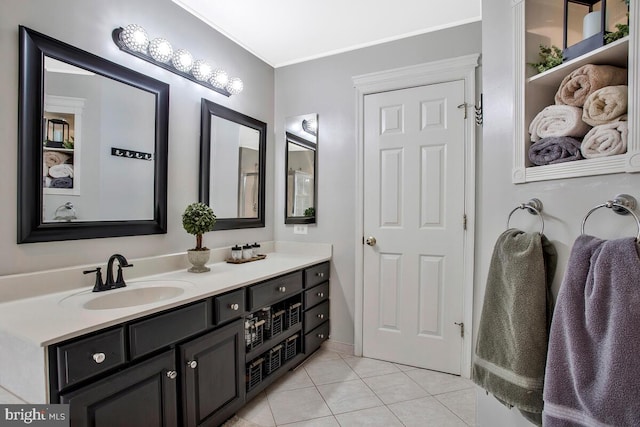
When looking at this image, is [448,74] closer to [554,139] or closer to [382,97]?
[382,97]

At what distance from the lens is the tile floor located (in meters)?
1.76

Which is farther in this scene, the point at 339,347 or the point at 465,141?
the point at 339,347

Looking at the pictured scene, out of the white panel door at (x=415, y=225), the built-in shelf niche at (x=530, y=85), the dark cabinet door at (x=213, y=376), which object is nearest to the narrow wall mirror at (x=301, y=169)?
the white panel door at (x=415, y=225)

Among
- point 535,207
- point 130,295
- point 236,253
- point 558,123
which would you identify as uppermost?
point 558,123

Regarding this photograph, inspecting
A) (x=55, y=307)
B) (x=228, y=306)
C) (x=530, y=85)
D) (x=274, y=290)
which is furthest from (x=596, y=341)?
(x=55, y=307)

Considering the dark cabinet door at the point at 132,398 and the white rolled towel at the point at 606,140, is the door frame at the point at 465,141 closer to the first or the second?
the white rolled towel at the point at 606,140

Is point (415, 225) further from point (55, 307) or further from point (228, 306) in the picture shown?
point (55, 307)

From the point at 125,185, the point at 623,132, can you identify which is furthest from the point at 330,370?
the point at 623,132

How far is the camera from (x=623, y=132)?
0.89m

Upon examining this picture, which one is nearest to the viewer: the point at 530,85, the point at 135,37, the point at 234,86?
Answer: the point at 530,85

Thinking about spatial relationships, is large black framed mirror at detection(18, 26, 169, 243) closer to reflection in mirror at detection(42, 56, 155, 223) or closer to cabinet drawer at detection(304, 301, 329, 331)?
reflection in mirror at detection(42, 56, 155, 223)

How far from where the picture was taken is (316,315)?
8.23 ft

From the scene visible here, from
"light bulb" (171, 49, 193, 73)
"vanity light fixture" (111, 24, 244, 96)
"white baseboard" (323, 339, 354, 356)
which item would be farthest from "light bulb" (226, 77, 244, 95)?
"white baseboard" (323, 339, 354, 356)

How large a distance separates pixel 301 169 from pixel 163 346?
1.79 meters
